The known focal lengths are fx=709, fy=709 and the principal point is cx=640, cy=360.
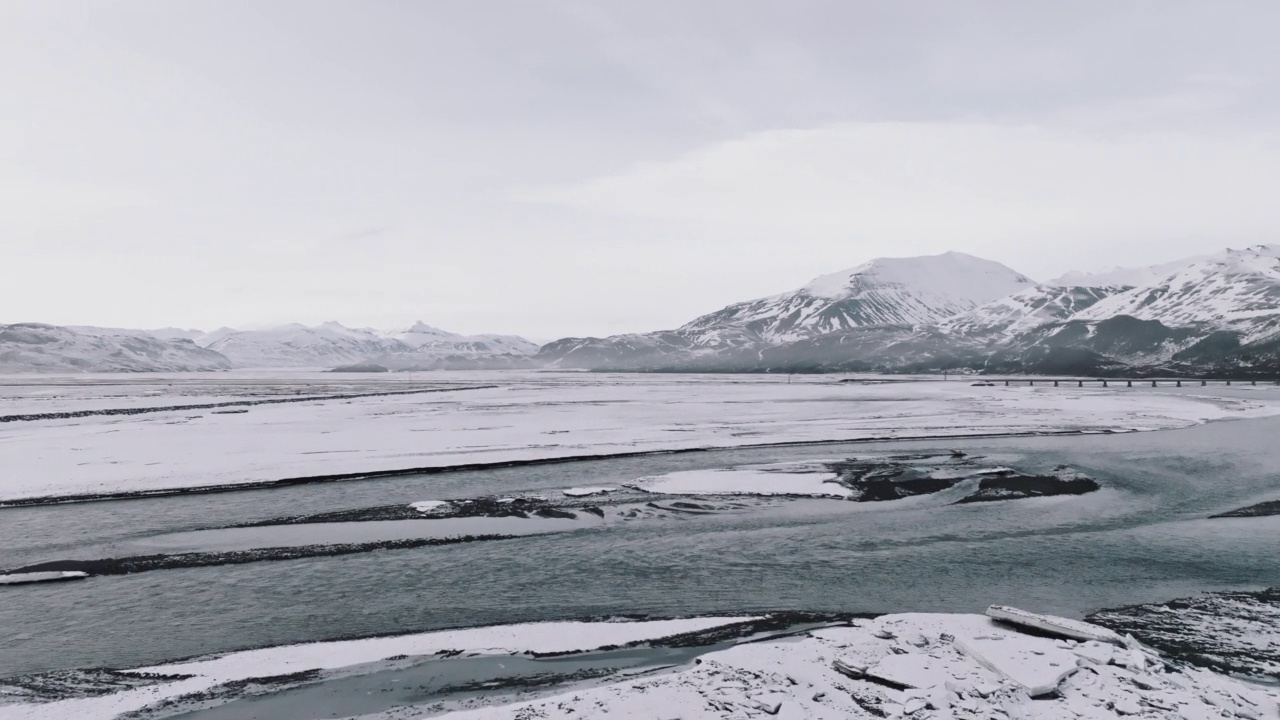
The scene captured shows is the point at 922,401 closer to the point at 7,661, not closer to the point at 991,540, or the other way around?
the point at 991,540

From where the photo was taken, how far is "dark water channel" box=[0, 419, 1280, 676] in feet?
46.1

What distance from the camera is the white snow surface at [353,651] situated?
1041 centimetres

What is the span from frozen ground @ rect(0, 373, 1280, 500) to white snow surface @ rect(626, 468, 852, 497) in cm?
821

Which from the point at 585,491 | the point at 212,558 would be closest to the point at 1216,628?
the point at 585,491

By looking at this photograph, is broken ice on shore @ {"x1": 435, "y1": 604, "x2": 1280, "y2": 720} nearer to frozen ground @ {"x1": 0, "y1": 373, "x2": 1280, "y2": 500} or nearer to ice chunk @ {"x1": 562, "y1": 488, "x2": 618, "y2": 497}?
ice chunk @ {"x1": 562, "y1": 488, "x2": 618, "y2": 497}

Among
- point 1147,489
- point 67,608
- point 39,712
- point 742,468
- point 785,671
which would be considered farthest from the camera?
point 742,468

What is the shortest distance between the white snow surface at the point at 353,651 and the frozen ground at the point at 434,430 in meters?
19.8

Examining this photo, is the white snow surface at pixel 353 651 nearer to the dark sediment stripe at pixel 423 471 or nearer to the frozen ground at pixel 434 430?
the dark sediment stripe at pixel 423 471

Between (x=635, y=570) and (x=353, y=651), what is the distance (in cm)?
681

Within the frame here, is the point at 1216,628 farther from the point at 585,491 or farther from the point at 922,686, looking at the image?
the point at 585,491

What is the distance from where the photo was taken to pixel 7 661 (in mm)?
12133

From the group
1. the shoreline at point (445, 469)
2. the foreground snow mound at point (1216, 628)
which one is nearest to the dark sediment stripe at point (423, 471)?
the shoreline at point (445, 469)

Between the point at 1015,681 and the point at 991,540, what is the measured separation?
1008 centimetres

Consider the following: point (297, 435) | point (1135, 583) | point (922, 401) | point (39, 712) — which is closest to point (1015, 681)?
point (1135, 583)
